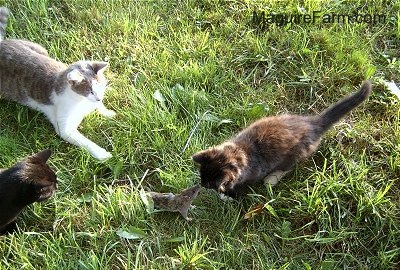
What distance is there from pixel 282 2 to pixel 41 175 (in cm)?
228

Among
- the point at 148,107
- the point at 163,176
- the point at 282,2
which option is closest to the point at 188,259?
the point at 163,176

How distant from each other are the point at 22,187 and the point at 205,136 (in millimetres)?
1124

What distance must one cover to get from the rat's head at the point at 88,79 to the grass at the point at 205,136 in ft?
0.55

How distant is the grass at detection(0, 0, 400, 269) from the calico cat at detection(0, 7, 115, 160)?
82 mm

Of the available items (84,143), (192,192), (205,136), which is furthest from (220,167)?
(84,143)

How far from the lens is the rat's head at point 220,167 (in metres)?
2.47

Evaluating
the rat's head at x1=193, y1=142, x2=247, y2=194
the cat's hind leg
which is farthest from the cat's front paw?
the cat's hind leg

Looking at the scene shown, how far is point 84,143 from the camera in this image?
9.71 feet

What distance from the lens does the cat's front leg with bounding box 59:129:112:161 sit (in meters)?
2.90

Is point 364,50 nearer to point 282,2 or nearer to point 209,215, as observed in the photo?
point 282,2

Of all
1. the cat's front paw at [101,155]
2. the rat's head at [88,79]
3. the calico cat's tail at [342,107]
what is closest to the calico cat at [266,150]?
the calico cat's tail at [342,107]

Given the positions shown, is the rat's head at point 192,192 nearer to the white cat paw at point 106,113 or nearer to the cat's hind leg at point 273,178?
the cat's hind leg at point 273,178

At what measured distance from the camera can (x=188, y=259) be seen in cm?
244

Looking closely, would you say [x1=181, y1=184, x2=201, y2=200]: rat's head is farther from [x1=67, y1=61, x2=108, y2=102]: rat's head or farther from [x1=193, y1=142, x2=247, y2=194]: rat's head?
[x1=67, y1=61, x2=108, y2=102]: rat's head
